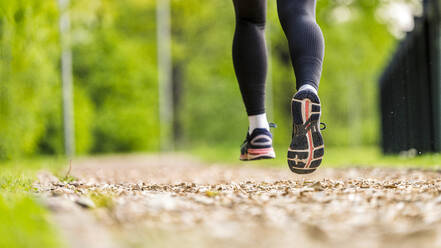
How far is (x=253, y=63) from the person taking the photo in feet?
10.7

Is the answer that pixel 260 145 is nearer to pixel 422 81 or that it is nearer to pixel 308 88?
pixel 308 88

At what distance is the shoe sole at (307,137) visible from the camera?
2.59 metres

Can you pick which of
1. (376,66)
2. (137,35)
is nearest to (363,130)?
(376,66)

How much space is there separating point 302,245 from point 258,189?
1132 mm

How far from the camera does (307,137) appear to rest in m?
2.59

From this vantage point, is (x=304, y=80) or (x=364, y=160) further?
(x=364, y=160)

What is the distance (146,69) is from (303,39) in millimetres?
19751

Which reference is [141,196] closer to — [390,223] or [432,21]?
[390,223]

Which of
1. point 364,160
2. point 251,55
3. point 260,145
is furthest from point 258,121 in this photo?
point 364,160

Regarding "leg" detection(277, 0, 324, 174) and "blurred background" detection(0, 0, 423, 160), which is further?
"blurred background" detection(0, 0, 423, 160)

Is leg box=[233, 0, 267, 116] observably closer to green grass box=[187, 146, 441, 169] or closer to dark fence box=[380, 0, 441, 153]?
green grass box=[187, 146, 441, 169]

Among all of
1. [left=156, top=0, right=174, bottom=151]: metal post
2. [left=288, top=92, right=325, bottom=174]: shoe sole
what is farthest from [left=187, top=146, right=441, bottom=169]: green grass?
[left=156, top=0, right=174, bottom=151]: metal post

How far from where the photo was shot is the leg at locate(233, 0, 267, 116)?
3.18m

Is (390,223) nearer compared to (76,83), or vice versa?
(390,223)
